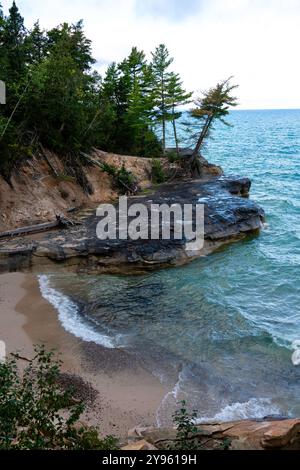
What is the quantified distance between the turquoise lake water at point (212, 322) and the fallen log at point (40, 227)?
433cm

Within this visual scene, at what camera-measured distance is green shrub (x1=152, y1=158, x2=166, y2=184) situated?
37125 millimetres

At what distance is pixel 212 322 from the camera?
16.5m

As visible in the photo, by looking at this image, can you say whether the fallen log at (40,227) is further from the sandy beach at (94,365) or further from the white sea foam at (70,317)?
the sandy beach at (94,365)

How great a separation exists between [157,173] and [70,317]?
76.2ft

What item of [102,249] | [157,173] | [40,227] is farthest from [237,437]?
[157,173]

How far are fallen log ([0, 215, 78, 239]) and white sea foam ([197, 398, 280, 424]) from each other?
618 inches

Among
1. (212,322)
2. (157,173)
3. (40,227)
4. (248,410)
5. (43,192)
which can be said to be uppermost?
(157,173)

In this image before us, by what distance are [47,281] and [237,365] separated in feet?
33.3

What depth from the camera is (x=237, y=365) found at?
44.9 feet

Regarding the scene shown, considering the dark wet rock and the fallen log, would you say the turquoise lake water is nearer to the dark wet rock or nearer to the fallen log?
the dark wet rock

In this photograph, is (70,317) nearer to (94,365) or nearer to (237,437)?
(94,365)

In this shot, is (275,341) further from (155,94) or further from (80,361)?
(155,94)
